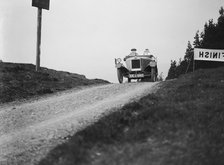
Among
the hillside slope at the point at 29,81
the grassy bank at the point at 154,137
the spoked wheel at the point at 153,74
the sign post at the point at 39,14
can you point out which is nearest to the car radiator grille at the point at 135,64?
the spoked wheel at the point at 153,74

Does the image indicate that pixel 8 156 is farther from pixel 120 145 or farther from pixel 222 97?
pixel 222 97

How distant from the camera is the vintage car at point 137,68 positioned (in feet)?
78.7

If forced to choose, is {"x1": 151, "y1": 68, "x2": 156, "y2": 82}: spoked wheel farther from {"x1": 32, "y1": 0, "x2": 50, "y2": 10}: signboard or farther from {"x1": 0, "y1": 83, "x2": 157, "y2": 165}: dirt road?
{"x1": 32, "y1": 0, "x2": 50, "y2": 10}: signboard

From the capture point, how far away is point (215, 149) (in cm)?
827

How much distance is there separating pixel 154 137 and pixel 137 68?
50.6ft

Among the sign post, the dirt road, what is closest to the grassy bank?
the dirt road

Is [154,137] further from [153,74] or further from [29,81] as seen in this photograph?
[153,74]

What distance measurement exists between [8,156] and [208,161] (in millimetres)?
5175

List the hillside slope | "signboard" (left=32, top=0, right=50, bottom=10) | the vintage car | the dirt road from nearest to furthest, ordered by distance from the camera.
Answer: the dirt road, the hillside slope, the vintage car, "signboard" (left=32, top=0, right=50, bottom=10)

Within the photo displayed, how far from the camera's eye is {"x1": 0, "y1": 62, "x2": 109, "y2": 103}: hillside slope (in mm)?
20219

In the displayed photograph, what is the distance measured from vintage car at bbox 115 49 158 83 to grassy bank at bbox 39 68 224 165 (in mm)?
11919

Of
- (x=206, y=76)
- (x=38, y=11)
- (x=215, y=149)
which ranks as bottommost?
(x=215, y=149)

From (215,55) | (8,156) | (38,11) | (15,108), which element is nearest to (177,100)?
(8,156)

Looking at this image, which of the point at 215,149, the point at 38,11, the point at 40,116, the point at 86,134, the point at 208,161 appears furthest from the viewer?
the point at 38,11
